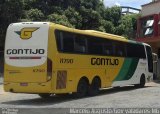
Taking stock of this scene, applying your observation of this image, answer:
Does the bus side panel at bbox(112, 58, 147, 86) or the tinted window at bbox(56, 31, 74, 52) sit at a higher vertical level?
the tinted window at bbox(56, 31, 74, 52)

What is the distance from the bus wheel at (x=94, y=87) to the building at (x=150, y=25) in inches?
529

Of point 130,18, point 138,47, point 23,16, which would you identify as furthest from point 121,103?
point 130,18

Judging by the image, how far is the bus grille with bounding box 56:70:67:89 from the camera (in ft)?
60.6

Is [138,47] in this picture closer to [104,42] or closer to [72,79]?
[104,42]

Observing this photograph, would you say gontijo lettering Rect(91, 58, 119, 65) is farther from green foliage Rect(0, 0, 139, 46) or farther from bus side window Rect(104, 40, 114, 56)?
green foliage Rect(0, 0, 139, 46)

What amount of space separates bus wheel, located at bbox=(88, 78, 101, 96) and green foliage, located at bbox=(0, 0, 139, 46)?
1708 cm

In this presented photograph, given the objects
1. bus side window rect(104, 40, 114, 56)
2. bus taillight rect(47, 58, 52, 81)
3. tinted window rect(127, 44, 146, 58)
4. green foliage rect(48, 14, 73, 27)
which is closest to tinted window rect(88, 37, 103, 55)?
bus side window rect(104, 40, 114, 56)

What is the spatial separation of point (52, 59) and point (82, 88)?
282cm

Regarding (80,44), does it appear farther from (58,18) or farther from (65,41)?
(58,18)

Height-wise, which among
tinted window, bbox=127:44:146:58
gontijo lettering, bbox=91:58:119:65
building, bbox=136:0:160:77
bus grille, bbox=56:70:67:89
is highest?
building, bbox=136:0:160:77

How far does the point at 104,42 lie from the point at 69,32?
→ 3446 mm

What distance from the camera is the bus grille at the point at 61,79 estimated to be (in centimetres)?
1847

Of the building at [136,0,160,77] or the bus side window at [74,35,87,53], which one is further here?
the building at [136,0,160,77]

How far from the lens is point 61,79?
1866 centimetres
